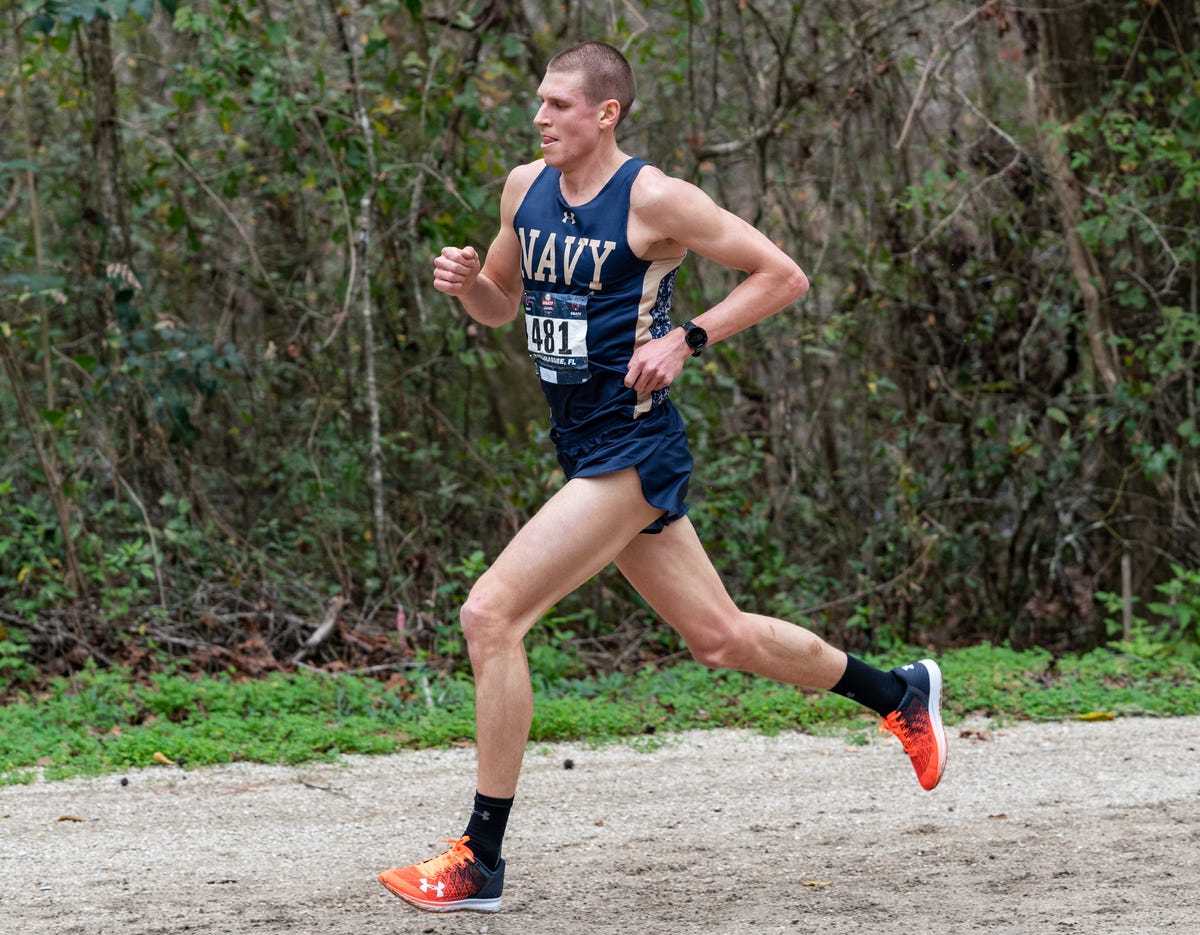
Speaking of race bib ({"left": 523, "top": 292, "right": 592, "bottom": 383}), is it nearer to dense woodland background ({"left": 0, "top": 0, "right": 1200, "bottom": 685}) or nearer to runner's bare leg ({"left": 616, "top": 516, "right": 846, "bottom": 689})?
runner's bare leg ({"left": 616, "top": 516, "right": 846, "bottom": 689})

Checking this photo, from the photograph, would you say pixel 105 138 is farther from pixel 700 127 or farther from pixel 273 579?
pixel 700 127

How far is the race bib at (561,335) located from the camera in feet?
12.5

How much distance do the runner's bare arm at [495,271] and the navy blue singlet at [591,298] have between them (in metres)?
0.14

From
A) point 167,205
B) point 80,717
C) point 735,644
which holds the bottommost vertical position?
point 80,717

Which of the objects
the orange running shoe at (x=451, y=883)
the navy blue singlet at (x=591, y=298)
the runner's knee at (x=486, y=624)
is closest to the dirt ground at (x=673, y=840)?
the orange running shoe at (x=451, y=883)

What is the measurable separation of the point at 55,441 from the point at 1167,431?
636 cm

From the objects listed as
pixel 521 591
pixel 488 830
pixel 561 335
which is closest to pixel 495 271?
pixel 561 335

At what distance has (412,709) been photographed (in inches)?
250

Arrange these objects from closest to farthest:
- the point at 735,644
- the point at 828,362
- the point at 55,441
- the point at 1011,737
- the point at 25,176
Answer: the point at 735,644 < the point at 1011,737 < the point at 55,441 < the point at 25,176 < the point at 828,362

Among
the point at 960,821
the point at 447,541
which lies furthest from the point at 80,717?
the point at 960,821

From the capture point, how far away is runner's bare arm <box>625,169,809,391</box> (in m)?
3.74

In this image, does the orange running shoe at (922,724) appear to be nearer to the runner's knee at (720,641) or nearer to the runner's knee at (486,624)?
the runner's knee at (720,641)

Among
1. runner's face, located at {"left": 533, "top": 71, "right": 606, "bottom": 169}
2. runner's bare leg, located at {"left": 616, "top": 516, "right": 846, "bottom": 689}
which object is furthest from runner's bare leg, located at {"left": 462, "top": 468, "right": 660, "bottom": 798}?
runner's face, located at {"left": 533, "top": 71, "right": 606, "bottom": 169}

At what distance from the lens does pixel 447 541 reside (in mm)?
8641
